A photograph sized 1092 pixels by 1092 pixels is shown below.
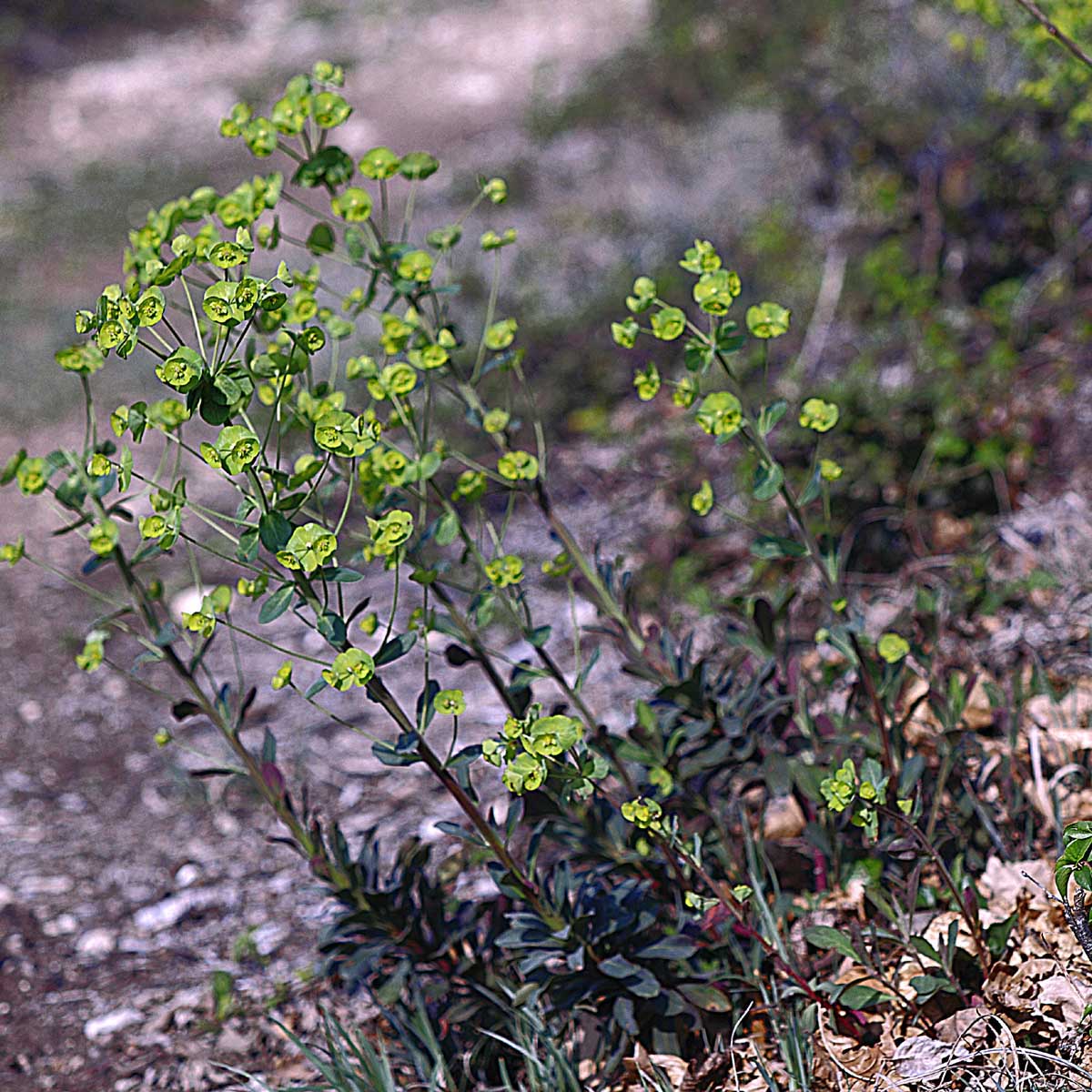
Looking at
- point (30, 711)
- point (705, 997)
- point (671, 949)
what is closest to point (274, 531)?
point (671, 949)

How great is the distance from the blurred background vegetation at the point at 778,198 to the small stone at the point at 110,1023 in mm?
2123

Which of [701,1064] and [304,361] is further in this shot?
[701,1064]

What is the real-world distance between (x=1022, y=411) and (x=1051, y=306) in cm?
77

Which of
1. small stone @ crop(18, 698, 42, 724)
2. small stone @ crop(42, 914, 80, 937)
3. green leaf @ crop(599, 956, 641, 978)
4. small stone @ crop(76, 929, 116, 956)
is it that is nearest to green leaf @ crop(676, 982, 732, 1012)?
green leaf @ crop(599, 956, 641, 978)

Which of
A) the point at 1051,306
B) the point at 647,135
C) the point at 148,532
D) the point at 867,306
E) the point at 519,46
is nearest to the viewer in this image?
the point at 148,532

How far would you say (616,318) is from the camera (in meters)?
4.96

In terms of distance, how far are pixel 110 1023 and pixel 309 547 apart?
1435 mm

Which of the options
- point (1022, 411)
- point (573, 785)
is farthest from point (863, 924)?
point (1022, 411)

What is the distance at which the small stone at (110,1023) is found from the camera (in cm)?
229

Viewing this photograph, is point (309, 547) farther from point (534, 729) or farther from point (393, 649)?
point (534, 729)

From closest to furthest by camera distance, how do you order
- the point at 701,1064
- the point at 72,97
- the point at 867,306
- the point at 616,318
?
the point at 701,1064 → the point at 867,306 → the point at 616,318 → the point at 72,97

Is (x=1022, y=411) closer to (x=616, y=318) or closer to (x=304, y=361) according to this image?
(x=616, y=318)

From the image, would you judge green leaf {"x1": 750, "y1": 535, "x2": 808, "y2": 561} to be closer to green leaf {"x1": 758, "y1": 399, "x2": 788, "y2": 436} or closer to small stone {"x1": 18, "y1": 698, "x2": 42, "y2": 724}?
green leaf {"x1": 758, "y1": 399, "x2": 788, "y2": 436}

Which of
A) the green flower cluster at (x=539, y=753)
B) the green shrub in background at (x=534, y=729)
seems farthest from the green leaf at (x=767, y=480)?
the green flower cluster at (x=539, y=753)
